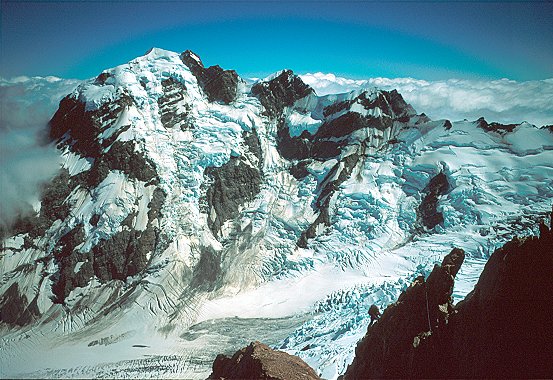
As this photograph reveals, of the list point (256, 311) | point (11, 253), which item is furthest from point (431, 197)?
point (11, 253)

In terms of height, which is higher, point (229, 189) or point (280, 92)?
point (280, 92)

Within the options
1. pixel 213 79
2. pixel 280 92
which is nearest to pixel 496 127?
pixel 280 92

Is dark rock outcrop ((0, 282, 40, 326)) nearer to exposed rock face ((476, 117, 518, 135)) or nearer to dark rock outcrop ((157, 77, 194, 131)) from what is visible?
dark rock outcrop ((157, 77, 194, 131))

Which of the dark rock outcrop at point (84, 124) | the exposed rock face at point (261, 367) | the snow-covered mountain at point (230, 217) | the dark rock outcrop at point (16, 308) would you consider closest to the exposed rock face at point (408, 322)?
the exposed rock face at point (261, 367)

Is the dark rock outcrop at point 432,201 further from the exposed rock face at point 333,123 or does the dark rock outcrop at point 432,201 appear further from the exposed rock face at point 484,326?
the exposed rock face at point 484,326

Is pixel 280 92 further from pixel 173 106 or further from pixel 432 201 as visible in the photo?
pixel 432 201

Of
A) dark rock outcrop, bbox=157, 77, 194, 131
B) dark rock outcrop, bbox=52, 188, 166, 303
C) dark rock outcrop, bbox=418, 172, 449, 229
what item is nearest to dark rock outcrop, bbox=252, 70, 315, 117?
dark rock outcrop, bbox=157, 77, 194, 131

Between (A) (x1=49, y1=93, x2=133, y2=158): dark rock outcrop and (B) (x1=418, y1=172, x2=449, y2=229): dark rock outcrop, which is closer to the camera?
(B) (x1=418, y1=172, x2=449, y2=229): dark rock outcrop
